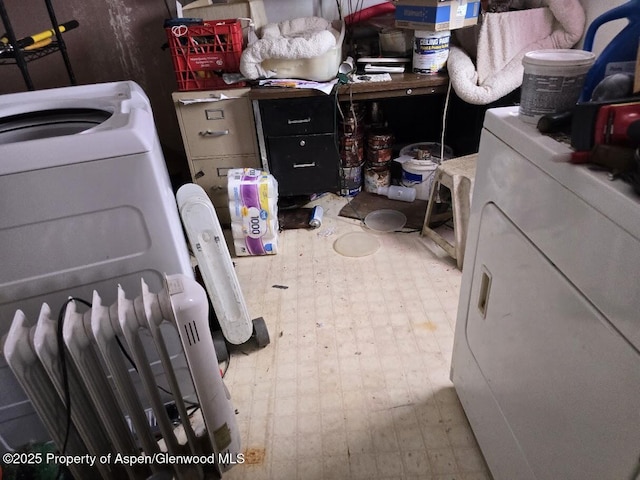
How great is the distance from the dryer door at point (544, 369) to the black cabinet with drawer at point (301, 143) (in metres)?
1.19

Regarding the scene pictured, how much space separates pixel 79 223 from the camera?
0.93 meters

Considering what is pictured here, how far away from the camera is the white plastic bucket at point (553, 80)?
73cm

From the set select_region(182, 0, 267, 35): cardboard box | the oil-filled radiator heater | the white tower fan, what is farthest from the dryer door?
select_region(182, 0, 267, 35): cardboard box

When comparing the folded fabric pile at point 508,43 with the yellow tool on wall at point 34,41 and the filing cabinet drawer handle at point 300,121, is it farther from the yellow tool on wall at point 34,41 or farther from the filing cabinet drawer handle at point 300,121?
the yellow tool on wall at point 34,41

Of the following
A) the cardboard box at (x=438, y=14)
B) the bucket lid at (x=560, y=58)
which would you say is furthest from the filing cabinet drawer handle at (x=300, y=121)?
the bucket lid at (x=560, y=58)

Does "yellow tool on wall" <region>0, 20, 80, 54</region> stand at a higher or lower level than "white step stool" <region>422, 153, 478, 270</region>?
higher

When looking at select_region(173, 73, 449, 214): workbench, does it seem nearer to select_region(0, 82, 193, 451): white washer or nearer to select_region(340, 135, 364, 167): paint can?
select_region(340, 135, 364, 167): paint can

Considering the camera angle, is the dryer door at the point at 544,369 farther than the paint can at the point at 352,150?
No

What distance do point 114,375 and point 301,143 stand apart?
4.60 ft

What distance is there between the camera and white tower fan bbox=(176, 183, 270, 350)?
1273 millimetres

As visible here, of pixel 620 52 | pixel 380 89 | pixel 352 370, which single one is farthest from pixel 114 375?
pixel 380 89

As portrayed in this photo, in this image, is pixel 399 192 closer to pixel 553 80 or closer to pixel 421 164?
pixel 421 164

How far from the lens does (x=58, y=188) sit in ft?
2.92

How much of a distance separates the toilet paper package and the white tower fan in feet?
1.56
